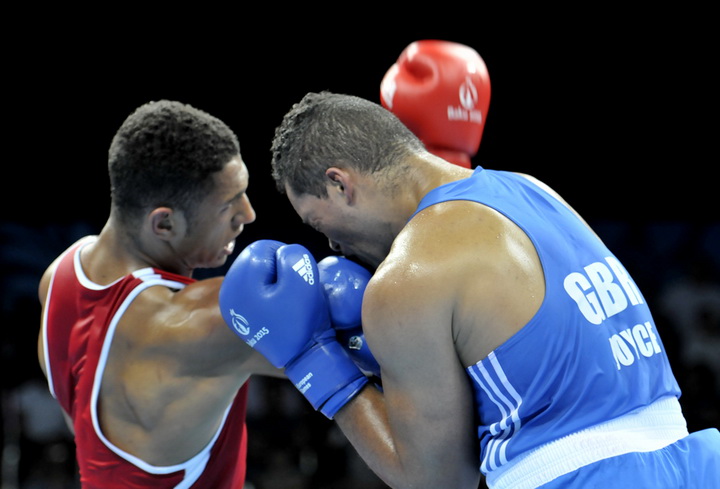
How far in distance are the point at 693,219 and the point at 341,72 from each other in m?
3.04

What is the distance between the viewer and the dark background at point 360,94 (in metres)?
6.50

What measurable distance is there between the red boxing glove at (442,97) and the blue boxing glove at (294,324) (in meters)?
0.70

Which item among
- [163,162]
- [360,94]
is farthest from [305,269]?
[360,94]

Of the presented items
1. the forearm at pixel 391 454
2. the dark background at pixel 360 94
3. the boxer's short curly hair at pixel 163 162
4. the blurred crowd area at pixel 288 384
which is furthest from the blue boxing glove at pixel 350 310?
the dark background at pixel 360 94

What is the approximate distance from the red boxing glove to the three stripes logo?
2.24ft

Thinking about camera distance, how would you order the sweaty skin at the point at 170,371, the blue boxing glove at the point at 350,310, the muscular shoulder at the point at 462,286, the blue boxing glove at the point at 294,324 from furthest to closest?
the sweaty skin at the point at 170,371 → the blue boxing glove at the point at 350,310 → the blue boxing glove at the point at 294,324 → the muscular shoulder at the point at 462,286

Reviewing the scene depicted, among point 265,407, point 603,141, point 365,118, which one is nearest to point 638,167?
point 603,141

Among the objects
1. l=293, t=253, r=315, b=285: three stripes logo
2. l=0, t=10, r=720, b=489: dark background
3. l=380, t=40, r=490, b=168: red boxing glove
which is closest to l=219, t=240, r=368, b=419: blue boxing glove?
l=293, t=253, r=315, b=285: three stripes logo

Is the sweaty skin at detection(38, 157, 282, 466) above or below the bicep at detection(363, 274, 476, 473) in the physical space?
below

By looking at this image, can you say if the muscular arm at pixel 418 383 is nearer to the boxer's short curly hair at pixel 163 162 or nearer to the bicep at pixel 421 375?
the bicep at pixel 421 375

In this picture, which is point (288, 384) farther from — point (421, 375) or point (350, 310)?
point (421, 375)

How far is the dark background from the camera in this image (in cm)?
650

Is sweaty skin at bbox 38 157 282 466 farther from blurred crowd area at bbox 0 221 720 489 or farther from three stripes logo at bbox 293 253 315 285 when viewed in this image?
blurred crowd area at bbox 0 221 720 489

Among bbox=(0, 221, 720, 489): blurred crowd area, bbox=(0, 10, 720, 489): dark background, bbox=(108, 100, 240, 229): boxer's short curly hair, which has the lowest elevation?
bbox=(0, 221, 720, 489): blurred crowd area
